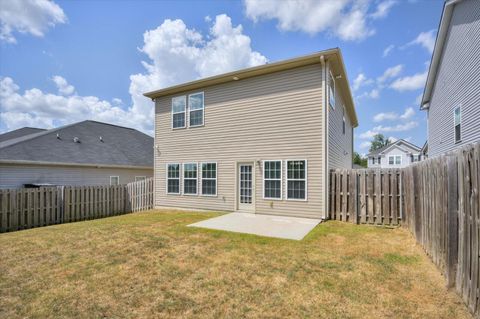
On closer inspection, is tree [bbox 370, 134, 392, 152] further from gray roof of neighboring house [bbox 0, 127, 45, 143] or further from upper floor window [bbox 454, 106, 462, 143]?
gray roof of neighboring house [bbox 0, 127, 45, 143]

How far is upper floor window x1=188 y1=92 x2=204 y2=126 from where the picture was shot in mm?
11281

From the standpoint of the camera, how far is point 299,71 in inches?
349

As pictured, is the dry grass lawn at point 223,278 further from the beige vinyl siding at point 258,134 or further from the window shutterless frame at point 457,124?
the window shutterless frame at point 457,124

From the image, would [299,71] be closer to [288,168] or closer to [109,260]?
[288,168]

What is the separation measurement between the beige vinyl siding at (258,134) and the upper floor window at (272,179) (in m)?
0.20

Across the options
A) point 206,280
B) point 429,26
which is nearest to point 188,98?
point 206,280

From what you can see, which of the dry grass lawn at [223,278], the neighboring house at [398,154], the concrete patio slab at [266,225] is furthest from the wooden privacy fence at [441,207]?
the neighboring house at [398,154]

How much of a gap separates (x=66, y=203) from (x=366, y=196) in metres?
12.2

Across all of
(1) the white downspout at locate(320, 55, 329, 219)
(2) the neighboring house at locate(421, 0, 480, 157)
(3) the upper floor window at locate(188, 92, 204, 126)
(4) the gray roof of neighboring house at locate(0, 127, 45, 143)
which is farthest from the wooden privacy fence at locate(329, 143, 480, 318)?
(4) the gray roof of neighboring house at locate(0, 127, 45, 143)

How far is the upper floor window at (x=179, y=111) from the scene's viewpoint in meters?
11.8

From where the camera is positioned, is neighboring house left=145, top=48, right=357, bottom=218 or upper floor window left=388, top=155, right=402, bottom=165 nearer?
neighboring house left=145, top=48, right=357, bottom=218

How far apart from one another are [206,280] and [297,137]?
647 cm

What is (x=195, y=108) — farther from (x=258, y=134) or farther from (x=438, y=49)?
(x=438, y=49)

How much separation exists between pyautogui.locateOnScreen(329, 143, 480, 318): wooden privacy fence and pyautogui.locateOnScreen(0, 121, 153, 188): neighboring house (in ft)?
50.1
